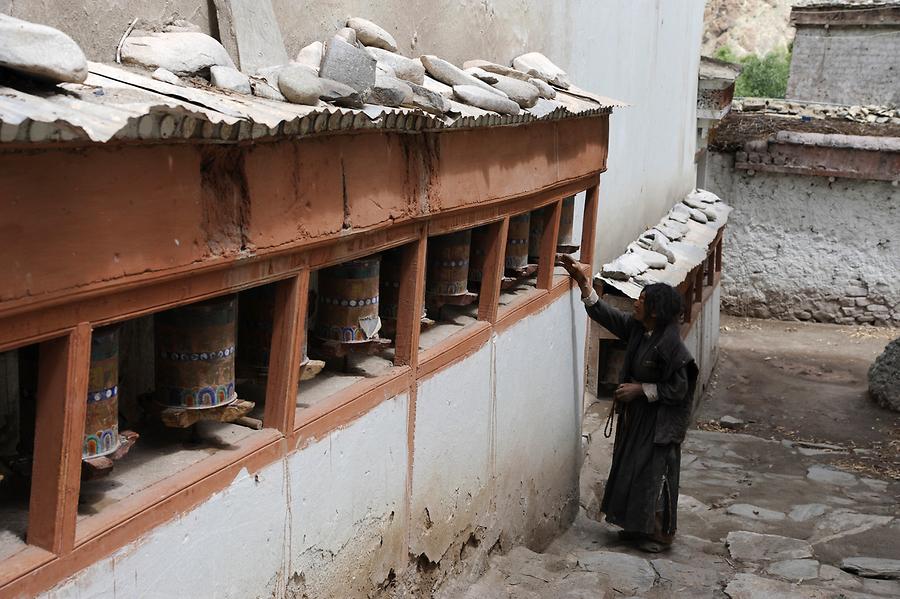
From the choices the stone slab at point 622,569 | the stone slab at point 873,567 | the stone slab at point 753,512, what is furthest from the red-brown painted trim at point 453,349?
the stone slab at point 753,512

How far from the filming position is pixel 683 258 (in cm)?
958

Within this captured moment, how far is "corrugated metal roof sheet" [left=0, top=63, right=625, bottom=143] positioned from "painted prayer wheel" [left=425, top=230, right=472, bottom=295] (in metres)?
1.24

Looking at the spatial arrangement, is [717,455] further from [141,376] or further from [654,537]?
[141,376]

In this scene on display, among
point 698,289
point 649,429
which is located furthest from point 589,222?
point 698,289

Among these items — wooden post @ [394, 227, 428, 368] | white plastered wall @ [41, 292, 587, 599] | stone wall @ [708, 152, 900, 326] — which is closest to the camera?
white plastered wall @ [41, 292, 587, 599]

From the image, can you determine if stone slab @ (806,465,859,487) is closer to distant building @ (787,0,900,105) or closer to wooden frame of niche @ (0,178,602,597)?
wooden frame of niche @ (0,178,602,597)

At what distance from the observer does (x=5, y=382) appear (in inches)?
98.0

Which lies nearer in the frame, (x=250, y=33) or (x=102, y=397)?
(x=102, y=397)

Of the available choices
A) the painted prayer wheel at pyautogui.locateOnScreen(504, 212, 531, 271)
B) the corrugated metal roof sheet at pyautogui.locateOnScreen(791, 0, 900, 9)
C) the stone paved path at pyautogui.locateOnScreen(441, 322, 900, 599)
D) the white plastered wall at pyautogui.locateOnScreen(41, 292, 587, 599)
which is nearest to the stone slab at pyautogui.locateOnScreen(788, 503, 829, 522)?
the stone paved path at pyautogui.locateOnScreen(441, 322, 900, 599)

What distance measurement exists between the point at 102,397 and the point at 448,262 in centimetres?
226

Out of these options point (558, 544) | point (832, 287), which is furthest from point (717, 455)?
point (832, 287)

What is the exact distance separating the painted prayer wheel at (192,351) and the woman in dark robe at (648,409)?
3380 mm

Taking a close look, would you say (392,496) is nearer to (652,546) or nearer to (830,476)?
(652,546)

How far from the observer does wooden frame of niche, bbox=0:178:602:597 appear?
2035 mm
